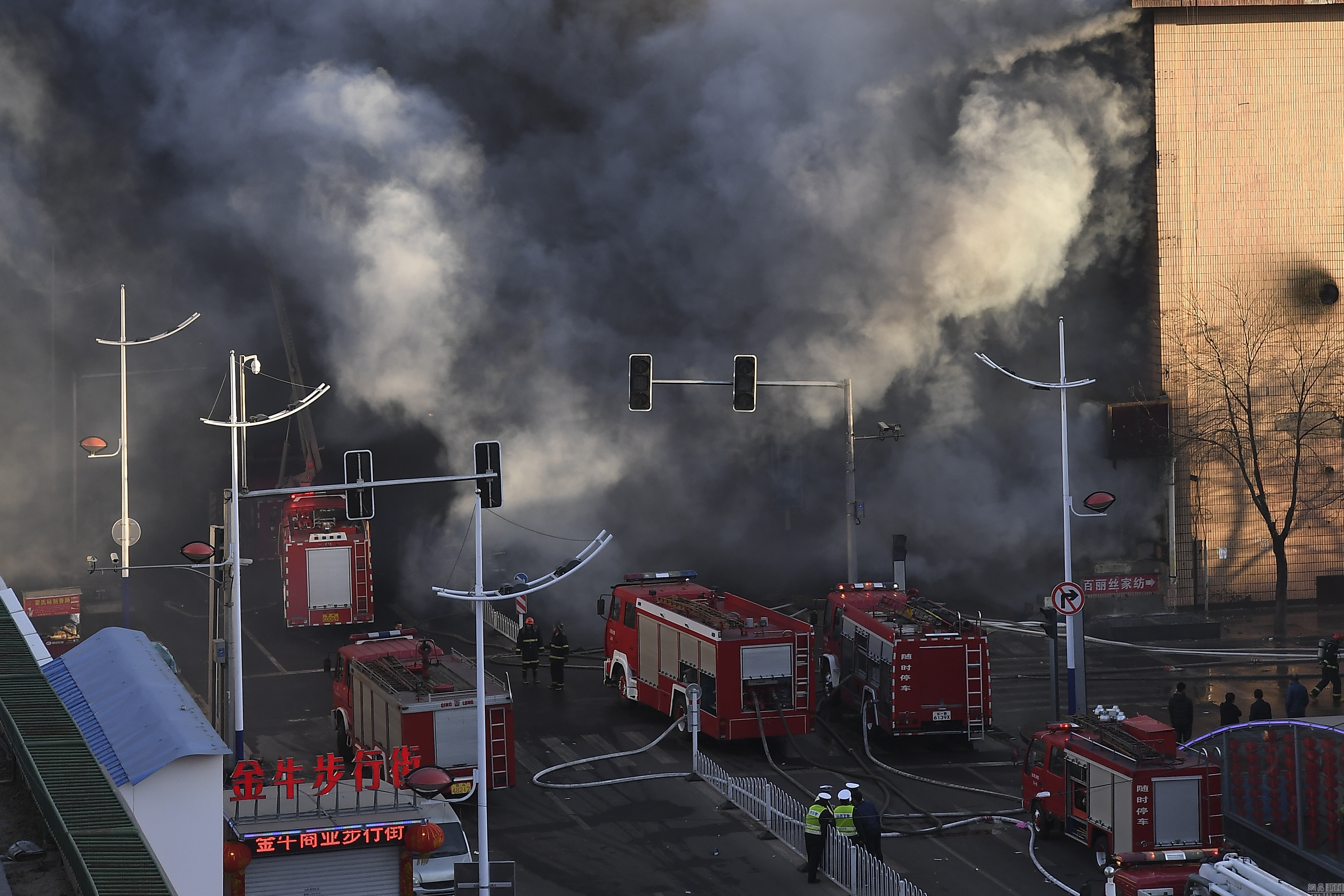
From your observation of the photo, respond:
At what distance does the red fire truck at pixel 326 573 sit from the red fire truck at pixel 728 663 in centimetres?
753

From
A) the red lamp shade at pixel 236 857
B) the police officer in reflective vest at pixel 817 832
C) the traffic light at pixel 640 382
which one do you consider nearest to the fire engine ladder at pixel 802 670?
the traffic light at pixel 640 382

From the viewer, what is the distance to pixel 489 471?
676 inches

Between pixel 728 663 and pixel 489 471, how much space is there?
6858mm

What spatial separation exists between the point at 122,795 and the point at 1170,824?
1163cm

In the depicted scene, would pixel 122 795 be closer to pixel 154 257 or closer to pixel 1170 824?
pixel 1170 824

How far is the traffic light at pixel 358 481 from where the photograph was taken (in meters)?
18.7

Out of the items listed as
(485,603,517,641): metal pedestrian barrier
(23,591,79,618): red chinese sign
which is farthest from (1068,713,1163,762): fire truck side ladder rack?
(23,591,79,618): red chinese sign

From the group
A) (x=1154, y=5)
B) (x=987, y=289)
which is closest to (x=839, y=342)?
(x=987, y=289)

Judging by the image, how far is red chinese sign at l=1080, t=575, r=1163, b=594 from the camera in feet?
113

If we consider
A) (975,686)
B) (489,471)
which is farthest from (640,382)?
(489,471)

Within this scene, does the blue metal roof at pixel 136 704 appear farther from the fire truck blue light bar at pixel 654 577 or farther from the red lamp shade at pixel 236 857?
the fire truck blue light bar at pixel 654 577

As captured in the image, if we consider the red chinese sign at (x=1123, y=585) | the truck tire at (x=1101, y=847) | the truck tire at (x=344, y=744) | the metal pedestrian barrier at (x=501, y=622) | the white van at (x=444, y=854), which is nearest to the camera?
the white van at (x=444, y=854)

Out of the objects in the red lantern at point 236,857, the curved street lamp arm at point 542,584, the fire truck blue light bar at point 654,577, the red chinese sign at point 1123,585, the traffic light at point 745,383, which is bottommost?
the red lantern at point 236,857

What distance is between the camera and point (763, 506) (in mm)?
36375
